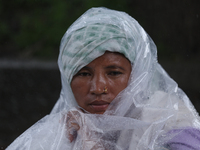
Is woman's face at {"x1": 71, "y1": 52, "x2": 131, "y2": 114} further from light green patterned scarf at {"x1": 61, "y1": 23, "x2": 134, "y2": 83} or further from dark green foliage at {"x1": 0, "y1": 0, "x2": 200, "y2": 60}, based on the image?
dark green foliage at {"x1": 0, "y1": 0, "x2": 200, "y2": 60}

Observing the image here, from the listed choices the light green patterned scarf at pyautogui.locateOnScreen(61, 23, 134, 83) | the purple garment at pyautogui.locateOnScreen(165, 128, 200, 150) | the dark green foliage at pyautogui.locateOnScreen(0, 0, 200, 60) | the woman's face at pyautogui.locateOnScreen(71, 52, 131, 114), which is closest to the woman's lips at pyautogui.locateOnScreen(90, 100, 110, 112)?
the woman's face at pyautogui.locateOnScreen(71, 52, 131, 114)

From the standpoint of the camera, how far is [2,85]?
12.8 feet

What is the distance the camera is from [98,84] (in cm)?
143

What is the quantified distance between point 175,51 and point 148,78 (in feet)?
9.90

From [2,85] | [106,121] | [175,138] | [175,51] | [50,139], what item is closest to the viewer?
[175,138]

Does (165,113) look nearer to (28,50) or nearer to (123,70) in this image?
(123,70)

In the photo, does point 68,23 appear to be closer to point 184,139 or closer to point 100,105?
point 100,105

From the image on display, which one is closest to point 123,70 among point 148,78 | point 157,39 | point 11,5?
point 148,78

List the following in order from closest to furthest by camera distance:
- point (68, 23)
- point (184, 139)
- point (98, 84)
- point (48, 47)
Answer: point (184, 139)
point (98, 84)
point (68, 23)
point (48, 47)

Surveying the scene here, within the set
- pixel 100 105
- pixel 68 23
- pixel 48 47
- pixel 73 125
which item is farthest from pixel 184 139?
pixel 48 47

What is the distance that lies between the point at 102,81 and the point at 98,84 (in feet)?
0.08

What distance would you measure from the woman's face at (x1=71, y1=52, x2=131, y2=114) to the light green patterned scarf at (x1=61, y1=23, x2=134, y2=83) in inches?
1.1

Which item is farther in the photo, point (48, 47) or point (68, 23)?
point (48, 47)

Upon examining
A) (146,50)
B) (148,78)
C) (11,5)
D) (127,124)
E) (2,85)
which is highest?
(11,5)
